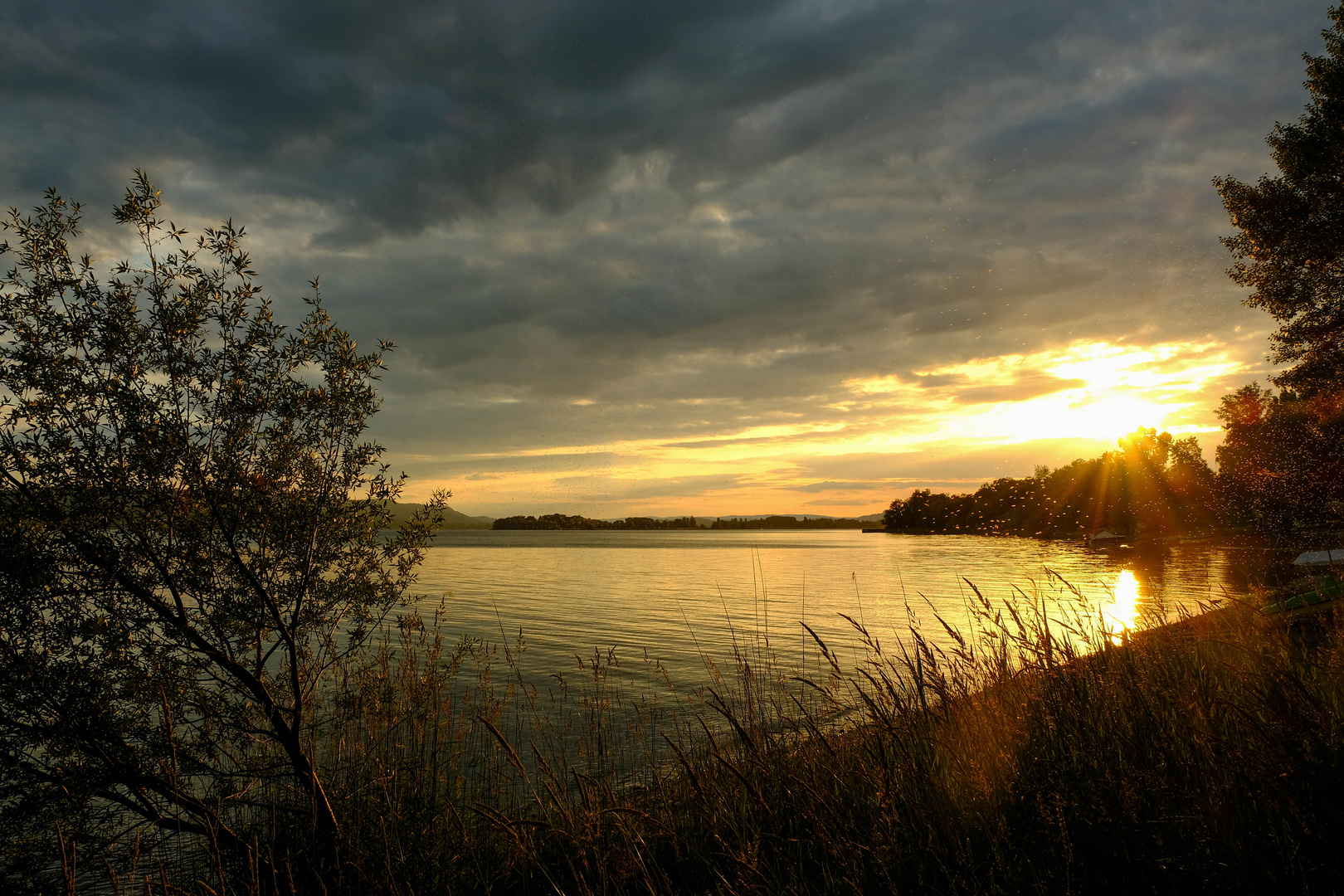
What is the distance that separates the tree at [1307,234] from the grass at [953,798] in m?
17.8

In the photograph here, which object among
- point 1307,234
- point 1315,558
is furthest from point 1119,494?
point 1307,234

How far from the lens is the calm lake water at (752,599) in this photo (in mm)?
21719

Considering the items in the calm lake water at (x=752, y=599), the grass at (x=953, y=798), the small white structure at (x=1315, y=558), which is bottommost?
the calm lake water at (x=752, y=599)

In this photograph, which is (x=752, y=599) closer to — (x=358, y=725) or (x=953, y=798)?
(x=358, y=725)

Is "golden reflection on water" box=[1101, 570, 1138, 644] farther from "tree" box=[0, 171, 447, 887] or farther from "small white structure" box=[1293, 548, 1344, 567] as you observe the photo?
"tree" box=[0, 171, 447, 887]

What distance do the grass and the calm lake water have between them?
1.26 meters

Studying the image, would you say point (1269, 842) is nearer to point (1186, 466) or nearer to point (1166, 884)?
point (1166, 884)

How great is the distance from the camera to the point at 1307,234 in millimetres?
21234

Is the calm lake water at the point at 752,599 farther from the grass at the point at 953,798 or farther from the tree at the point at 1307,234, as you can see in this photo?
the tree at the point at 1307,234

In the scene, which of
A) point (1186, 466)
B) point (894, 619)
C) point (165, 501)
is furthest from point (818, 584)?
point (1186, 466)

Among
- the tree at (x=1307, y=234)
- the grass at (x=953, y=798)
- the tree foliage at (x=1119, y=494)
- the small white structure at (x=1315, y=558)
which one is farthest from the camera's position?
the tree foliage at (x=1119, y=494)

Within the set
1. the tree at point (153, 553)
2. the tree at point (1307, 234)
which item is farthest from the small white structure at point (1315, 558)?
the tree at point (153, 553)

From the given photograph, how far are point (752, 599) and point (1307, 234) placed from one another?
1092 inches

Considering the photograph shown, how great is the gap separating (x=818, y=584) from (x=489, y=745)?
121ft
